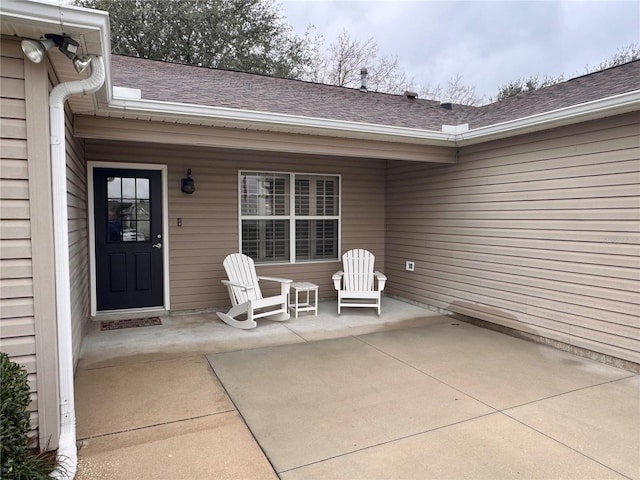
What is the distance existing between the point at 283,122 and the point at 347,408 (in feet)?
9.01

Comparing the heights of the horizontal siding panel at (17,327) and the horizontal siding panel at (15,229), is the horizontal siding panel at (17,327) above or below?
below

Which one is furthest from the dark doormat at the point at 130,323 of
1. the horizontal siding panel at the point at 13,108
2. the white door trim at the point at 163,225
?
the horizontal siding panel at the point at 13,108

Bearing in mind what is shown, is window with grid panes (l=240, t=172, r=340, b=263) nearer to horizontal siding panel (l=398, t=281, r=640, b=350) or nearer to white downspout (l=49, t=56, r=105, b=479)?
horizontal siding panel (l=398, t=281, r=640, b=350)

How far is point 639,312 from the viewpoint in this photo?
3529mm

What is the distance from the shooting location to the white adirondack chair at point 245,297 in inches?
192

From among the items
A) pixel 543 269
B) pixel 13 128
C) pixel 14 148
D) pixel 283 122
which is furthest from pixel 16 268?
pixel 543 269

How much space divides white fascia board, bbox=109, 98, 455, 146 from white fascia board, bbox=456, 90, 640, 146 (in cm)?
37

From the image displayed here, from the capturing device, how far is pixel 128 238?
525 centimetres

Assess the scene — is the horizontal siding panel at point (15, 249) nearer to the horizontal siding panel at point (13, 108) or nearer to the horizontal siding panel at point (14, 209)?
the horizontal siding panel at point (14, 209)

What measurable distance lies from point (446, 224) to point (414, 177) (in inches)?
37.4

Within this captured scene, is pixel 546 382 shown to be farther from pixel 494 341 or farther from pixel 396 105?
pixel 396 105

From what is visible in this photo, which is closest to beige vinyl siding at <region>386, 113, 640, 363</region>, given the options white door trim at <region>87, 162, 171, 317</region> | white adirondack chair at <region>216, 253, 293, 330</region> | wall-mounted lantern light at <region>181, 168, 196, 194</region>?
white adirondack chair at <region>216, 253, 293, 330</region>

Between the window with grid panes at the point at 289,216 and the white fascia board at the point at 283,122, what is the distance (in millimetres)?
1615

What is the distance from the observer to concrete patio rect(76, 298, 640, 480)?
2.23 metres
